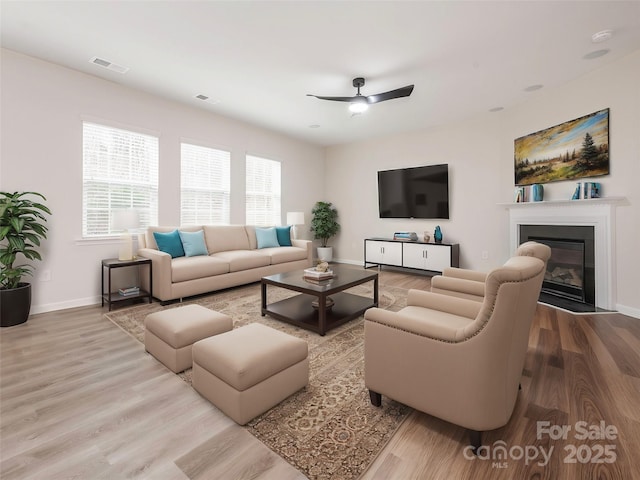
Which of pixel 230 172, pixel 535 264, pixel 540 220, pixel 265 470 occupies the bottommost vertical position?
pixel 265 470

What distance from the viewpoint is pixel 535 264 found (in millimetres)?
1302

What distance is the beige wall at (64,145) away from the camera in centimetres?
329

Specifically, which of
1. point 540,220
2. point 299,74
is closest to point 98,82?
point 299,74

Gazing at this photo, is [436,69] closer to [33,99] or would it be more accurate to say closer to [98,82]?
[98,82]

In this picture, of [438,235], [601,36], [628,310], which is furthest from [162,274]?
[628,310]

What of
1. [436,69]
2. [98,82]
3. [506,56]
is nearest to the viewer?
[506,56]

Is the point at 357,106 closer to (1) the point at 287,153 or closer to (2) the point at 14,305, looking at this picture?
(1) the point at 287,153

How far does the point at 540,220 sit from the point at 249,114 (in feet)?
16.0

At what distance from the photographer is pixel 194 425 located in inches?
Result: 63.3

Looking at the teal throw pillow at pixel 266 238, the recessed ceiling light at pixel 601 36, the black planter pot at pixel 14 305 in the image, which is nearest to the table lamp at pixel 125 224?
the black planter pot at pixel 14 305

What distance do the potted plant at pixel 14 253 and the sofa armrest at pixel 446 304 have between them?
12.5 ft

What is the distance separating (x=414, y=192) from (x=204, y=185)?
13.2ft

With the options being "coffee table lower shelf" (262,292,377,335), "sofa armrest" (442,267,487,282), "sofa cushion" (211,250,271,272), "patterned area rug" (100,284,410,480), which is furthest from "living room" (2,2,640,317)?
"coffee table lower shelf" (262,292,377,335)

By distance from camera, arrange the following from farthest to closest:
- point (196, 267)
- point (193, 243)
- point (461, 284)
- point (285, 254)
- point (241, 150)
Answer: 1. point (241, 150)
2. point (285, 254)
3. point (193, 243)
4. point (196, 267)
5. point (461, 284)
